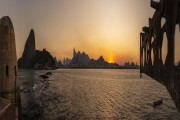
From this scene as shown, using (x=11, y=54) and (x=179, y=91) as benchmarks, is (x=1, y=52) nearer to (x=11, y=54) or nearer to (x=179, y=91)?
(x=11, y=54)

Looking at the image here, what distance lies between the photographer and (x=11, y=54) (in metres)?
19.2

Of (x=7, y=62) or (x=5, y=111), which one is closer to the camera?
(x=5, y=111)

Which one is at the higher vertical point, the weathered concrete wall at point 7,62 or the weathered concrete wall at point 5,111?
the weathered concrete wall at point 7,62

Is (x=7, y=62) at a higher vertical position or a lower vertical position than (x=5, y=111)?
higher

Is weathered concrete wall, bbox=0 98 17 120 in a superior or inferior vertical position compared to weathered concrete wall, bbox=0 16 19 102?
inferior

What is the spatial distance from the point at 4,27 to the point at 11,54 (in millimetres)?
2348

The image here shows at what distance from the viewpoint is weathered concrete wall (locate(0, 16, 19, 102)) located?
18750 millimetres

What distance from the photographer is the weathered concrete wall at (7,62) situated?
1875cm

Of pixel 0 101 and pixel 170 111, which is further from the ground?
pixel 0 101

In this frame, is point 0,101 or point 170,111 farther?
point 170,111

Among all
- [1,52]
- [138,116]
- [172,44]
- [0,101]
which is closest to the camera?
[172,44]

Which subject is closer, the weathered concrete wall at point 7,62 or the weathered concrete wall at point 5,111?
the weathered concrete wall at point 5,111

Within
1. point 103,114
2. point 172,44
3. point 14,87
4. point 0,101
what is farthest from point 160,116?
point 172,44

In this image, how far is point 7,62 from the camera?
62.0ft
